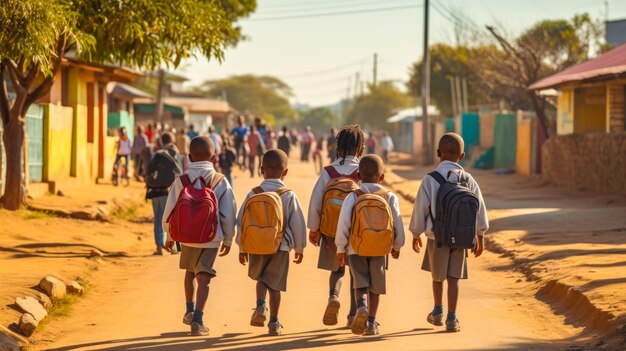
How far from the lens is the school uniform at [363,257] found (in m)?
8.90

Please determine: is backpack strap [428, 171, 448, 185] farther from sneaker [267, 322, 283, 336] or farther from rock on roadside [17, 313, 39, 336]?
rock on roadside [17, 313, 39, 336]

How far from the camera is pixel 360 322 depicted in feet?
28.5

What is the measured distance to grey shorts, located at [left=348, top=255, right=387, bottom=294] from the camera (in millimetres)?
8922

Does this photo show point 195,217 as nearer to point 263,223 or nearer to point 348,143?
point 263,223

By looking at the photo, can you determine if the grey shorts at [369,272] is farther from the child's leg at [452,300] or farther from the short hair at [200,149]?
the short hair at [200,149]

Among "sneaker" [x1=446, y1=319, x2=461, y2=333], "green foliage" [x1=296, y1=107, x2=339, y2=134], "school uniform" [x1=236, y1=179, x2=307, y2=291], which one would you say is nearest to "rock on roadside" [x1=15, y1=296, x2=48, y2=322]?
"school uniform" [x1=236, y1=179, x2=307, y2=291]

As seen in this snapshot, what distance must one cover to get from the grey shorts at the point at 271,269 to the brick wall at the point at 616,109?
61.1 feet

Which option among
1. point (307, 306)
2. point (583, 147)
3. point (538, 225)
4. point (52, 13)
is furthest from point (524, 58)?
point (307, 306)

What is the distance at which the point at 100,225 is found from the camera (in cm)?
1969

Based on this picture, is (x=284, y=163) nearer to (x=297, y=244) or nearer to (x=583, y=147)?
Answer: (x=297, y=244)

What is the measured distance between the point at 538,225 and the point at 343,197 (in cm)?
964

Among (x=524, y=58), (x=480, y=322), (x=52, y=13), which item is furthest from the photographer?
(x=524, y=58)

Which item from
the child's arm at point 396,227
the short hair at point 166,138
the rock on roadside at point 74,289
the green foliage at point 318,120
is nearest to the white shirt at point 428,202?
the child's arm at point 396,227

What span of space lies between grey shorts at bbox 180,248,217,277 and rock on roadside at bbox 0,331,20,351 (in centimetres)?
151
